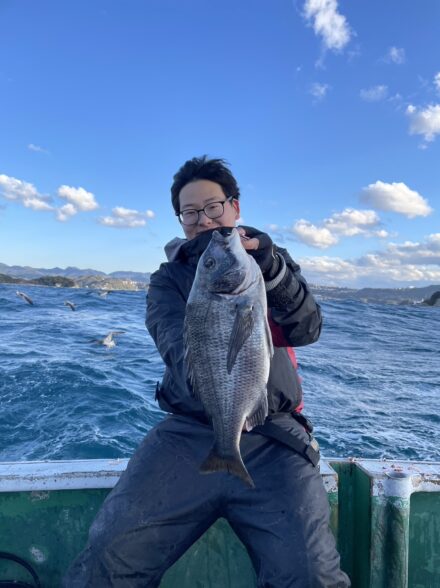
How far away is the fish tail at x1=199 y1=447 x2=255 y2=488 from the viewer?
270 centimetres

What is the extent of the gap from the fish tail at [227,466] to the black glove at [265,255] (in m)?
1.16

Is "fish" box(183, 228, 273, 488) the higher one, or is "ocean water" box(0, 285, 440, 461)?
"fish" box(183, 228, 273, 488)

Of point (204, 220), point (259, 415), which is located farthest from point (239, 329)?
point (204, 220)

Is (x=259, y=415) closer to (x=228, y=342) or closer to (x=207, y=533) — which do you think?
(x=228, y=342)

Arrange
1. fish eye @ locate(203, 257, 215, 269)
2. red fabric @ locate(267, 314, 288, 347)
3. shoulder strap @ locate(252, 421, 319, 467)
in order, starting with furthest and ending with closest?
red fabric @ locate(267, 314, 288, 347)
shoulder strap @ locate(252, 421, 319, 467)
fish eye @ locate(203, 257, 215, 269)

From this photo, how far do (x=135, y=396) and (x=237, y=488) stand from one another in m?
7.91

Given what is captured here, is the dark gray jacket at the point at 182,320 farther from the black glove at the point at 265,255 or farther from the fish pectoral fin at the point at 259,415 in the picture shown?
the fish pectoral fin at the point at 259,415

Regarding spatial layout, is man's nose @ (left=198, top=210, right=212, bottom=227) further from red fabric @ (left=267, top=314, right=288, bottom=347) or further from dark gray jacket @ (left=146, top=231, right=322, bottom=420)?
red fabric @ (left=267, top=314, right=288, bottom=347)

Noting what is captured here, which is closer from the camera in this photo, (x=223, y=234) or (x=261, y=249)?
(x=223, y=234)

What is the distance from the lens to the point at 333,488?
11.3 ft

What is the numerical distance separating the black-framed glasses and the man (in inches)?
17.4

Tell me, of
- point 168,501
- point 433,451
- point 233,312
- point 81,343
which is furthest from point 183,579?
point 81,343

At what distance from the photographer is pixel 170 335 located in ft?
10.8

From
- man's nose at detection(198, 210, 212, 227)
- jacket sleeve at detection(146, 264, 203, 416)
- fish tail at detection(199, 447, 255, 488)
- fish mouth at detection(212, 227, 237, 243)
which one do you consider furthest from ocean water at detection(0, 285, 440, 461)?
fish mouth at detection(212, 227, 237, 243)
